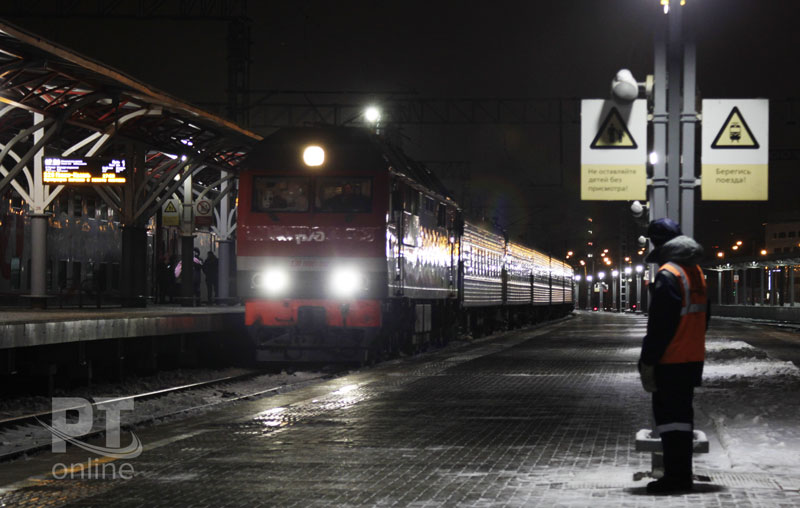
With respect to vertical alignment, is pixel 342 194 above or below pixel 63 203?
below

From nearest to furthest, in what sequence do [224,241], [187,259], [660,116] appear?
[660,116]
[187,259]
[224,241]

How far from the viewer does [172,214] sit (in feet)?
118

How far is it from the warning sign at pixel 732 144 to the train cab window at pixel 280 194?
12009 mm

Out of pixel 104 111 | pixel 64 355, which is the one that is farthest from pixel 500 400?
pixel 104 111

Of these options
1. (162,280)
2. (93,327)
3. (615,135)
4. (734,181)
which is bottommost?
(93,327)

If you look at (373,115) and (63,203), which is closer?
(63,203)

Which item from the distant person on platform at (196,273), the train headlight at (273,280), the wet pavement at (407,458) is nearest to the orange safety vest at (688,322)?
the wet pavement at (407,458)

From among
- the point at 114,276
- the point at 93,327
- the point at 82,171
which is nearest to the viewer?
the point at 93,327

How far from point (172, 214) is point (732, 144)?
90.8 ft

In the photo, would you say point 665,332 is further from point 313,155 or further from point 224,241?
point 224,241

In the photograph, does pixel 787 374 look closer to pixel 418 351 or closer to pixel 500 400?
pixel 500 400

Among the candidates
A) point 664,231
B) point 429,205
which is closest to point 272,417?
point 664,231

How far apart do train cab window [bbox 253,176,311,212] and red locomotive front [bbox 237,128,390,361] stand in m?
0.02

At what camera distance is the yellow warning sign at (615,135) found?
380 inches
